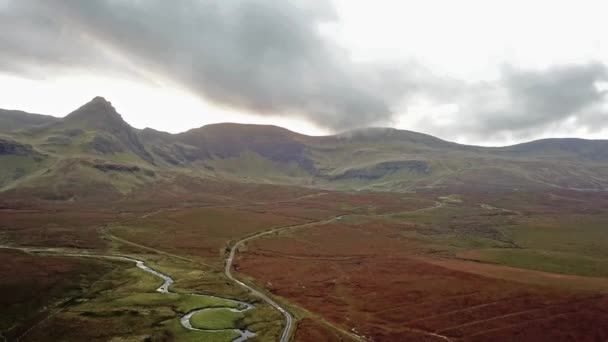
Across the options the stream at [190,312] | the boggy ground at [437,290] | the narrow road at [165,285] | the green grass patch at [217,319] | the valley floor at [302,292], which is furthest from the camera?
the green grass patch at [217,319]

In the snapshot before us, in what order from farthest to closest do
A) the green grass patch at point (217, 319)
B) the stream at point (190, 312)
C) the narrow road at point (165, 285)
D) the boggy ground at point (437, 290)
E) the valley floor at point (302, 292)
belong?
1. the green grass patch at point (217, 319)
2. the boggy ground at point (437, 290)
3. the narrow road at point (165, 285)
4. the valley floor at point (302, 292)
5. the stream at point (190, 312)

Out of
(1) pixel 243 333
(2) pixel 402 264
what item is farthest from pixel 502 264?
(1) pixel 243 333

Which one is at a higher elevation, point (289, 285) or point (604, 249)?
point (604, 249)

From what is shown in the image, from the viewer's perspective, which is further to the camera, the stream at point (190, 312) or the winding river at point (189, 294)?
the winding river at point (189, 294)

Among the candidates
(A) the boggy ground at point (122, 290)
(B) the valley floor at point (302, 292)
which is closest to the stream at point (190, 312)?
(B) the valley floor at point (302, 292)

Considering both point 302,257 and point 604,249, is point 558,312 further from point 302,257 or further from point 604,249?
point 604,249

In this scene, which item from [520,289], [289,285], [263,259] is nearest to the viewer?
[520,289]

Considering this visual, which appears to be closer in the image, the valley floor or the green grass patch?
the valley floor

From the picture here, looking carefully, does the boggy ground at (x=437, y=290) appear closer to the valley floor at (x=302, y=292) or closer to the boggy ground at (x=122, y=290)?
the valley floor at (x=302, y=292)

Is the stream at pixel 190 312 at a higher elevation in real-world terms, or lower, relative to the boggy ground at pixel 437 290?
lower

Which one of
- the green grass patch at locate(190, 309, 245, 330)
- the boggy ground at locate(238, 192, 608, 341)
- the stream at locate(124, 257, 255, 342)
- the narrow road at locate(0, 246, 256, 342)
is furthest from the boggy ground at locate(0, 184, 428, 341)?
the boggy ground at locate(238, 192, 608, 341)

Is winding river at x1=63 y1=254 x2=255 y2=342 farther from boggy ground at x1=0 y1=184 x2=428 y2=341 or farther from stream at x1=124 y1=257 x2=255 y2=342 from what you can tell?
boggy ground at x1=0 y1=184 x2=428 y2=341
